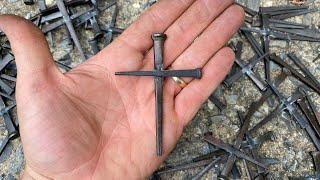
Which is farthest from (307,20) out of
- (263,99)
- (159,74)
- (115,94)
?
(115,94)

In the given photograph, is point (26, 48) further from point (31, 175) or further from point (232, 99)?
point (232, 99)

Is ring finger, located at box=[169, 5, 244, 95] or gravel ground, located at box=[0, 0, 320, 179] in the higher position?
ring finger, located at box=[169, 5, 244, 95]

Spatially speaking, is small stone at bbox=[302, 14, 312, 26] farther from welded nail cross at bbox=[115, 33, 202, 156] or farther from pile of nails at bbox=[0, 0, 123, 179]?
pile of nails at bbox=[0, 0, 123, 179]

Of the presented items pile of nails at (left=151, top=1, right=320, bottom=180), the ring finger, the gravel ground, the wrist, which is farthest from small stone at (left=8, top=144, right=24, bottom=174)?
the ring finger

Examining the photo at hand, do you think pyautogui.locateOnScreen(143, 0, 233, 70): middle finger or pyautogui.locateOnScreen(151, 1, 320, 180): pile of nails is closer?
pyautogui.locateOnScreen(143, 0, 233, 70): middle finger

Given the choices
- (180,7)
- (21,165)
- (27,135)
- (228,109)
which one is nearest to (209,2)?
(180,7)

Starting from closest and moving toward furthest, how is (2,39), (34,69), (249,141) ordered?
(34,69), (249,141), (2,39)

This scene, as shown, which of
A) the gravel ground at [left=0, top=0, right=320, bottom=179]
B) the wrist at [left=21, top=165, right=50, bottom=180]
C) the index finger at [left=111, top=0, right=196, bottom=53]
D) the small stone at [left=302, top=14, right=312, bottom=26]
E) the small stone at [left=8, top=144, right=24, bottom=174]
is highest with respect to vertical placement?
the small stone at [left=302, top=14, right=312, bottom=26]

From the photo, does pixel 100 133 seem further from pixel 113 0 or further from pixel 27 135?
pixel 113 0
